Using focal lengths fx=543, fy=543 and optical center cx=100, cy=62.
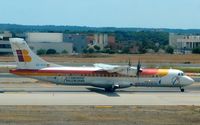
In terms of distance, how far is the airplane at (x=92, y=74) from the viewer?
167ft

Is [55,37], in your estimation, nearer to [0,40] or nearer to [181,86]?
[0,40]

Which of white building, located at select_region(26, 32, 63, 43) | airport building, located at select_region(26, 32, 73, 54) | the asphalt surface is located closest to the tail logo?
the asphalt surface

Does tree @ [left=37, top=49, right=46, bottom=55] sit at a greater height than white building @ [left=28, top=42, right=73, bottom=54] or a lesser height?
lesser

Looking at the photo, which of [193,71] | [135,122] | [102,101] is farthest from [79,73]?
[193,71]

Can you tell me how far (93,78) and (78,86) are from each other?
141 inches

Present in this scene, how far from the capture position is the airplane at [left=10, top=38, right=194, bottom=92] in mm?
50812

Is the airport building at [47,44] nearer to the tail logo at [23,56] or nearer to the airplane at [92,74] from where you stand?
the airplane at [92,74]

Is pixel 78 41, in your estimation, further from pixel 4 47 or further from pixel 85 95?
pixel 85 95

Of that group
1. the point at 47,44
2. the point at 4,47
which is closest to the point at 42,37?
the point at 47,44

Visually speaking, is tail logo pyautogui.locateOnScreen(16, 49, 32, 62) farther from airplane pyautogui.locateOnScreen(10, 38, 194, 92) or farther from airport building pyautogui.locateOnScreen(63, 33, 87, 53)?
airport building pyautogui.locateOnScreen(63, 33, 87, 53)

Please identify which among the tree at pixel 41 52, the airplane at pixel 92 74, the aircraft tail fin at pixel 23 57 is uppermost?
the aircraft tail fin at pixel 23 57

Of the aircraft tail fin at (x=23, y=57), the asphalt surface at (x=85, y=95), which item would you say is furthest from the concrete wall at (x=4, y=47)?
the aircraft tail fin at (x=23, y=57)

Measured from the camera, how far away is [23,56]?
5088 centimetres

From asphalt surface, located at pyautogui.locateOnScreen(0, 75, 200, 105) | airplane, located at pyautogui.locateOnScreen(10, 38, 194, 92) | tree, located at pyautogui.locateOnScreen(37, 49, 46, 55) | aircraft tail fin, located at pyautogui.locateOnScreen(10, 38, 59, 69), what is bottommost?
tree, located at pyautogui.locateOnScreen(37, 49, 46, 55)
